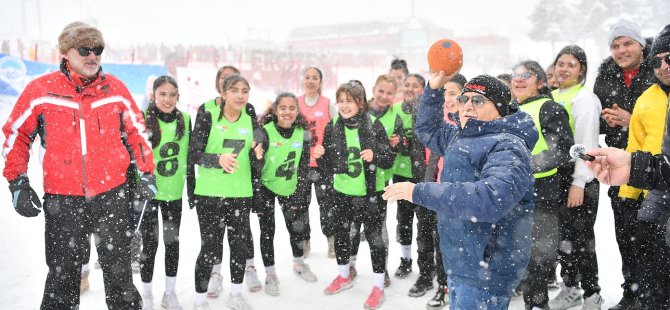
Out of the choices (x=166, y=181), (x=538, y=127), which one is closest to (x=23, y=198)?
(x=166, y=181)

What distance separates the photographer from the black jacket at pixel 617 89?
395cm

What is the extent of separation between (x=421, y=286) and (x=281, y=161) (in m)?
1.88

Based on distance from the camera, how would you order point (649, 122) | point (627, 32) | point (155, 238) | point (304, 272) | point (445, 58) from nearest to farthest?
point (445, 58)
point (649, 122)
point (627, 32)
point (155, 238)
point (304, 272)

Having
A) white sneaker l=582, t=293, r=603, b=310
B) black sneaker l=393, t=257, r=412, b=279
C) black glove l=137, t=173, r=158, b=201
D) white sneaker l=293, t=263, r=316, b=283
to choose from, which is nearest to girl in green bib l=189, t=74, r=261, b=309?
black glove l=137, t=173, r=158, b=201

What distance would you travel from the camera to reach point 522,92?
13.0ft

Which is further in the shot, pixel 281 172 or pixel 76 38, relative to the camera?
pixel 281 172

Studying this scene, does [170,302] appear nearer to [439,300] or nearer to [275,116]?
[275,116]

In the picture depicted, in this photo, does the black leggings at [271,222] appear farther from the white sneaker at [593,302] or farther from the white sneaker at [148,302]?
the white sneaker at [593,302]

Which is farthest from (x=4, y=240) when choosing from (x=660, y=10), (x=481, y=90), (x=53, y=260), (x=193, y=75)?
(x=660, y=10)

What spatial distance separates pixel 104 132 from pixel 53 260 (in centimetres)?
93

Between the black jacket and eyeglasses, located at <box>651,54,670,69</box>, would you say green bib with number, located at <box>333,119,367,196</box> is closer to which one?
the black jacket

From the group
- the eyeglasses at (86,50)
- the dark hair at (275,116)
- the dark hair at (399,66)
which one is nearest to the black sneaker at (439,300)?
the dark hair at (275,116)

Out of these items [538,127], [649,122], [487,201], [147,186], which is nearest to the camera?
[487,201]

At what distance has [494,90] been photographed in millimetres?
2582
